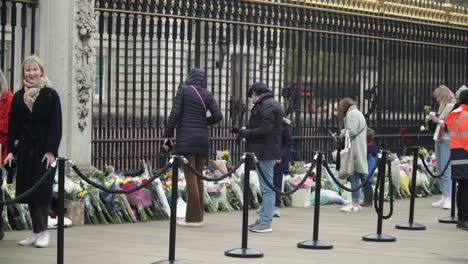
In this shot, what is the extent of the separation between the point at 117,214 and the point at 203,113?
1.65m

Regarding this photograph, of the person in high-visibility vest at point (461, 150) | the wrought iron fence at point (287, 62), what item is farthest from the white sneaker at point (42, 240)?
the person in high-visibility vest at point (461, 150)

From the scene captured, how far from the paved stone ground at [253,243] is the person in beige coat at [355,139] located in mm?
1032

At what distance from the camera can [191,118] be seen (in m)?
13.5

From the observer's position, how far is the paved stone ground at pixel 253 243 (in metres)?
10.8

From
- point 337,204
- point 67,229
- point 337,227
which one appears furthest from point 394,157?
point 67,229

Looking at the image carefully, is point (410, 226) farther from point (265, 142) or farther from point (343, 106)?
point (343, 106)

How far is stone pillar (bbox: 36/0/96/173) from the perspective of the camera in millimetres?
14414

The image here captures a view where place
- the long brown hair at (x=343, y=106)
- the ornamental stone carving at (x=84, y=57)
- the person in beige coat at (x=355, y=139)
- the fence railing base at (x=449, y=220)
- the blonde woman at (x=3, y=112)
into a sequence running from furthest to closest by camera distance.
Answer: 1. the long brown hair at (x=343, y=106)
2. the person in beige coat at (x=355, y=139)
3. the fence railing base at (x=449, y=220)
4. the ornamental stone carving at (x=84, y=57)
5. the blonde woman at (x=3, y=112)

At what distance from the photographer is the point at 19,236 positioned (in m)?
12.3

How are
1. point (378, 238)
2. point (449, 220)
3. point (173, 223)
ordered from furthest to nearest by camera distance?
point (449, 220) < point (378, 238) < point (173, 223)

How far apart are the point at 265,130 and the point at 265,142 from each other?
0.47 ft

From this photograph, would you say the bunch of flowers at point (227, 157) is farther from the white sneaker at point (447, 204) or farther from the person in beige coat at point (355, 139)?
the white sneaker at point (447, 204)

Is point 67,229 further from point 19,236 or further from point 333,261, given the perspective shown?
point 333,261

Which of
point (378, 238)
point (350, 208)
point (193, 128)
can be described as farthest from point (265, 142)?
point (350, 208)
